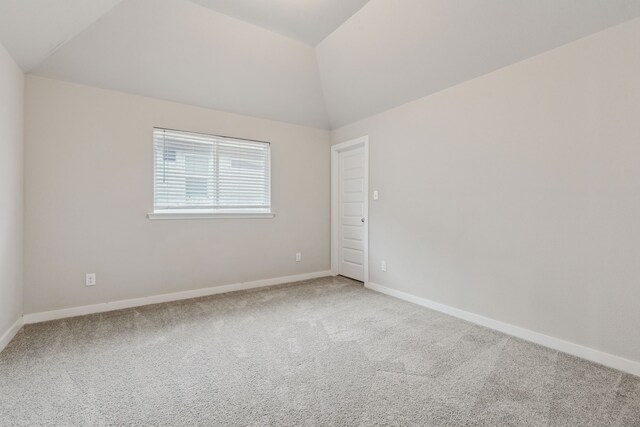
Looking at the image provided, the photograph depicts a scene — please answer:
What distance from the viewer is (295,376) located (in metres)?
1.83

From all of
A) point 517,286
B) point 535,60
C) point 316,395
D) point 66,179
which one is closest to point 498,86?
point 535,60

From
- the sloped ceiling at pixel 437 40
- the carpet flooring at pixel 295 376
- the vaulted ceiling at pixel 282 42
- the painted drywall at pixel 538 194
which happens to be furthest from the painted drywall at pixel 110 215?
the painted drywall at pixel 538 194

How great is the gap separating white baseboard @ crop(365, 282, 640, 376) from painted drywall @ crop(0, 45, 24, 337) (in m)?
3.76

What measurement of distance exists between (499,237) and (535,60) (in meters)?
1.50

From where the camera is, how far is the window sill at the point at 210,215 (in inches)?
128

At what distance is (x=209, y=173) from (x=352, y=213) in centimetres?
209

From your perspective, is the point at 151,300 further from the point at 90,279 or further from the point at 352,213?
the point at 352,213

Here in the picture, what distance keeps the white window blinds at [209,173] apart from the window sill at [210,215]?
0.19 feet

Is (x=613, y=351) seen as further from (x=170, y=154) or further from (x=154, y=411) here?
(x=170, y=154)

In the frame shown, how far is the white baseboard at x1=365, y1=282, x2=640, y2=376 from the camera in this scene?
195 centimetres

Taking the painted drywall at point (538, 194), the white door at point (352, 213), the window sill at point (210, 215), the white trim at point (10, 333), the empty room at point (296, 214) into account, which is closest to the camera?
the empty room at point (296, 214)

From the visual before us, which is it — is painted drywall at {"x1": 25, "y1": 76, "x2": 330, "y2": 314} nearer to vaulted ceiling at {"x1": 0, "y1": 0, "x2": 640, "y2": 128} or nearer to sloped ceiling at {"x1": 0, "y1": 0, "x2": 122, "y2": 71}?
vaulted ceiling at {"x1": 0, "y1": 0, "x2": 640, "y2": 128}

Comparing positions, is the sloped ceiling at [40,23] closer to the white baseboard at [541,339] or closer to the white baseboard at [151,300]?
the white baseboard at [151,300]

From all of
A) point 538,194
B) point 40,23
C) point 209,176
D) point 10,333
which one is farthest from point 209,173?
point 538,194
